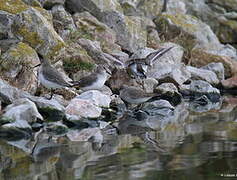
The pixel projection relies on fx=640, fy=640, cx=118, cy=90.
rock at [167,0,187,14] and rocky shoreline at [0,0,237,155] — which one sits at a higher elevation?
rock at [167,0,187,14]

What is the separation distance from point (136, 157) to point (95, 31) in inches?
412

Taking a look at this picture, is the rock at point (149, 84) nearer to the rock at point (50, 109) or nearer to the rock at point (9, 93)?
the rock at point (9, 93)

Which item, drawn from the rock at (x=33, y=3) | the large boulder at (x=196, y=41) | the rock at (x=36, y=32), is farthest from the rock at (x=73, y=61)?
the large boulder at (x=196, y=41)

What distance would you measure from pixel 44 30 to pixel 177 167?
8.43 meters

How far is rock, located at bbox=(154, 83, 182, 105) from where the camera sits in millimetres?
16781

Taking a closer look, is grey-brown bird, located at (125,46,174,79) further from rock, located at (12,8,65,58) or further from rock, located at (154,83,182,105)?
rock, located at (12,8,65,58)

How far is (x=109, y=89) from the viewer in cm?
1606

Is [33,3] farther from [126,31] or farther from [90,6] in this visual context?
[126,31]

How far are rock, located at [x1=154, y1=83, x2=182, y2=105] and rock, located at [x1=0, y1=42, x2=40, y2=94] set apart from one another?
11.8 feet

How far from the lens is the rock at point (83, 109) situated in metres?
12.6

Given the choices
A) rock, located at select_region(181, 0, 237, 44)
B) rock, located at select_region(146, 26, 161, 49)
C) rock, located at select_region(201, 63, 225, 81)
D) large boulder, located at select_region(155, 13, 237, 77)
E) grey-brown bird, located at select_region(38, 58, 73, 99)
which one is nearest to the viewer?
grey-brown bird, located at select_region(38, 58, 73, 99)

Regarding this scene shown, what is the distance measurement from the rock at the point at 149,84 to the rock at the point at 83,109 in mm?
4174

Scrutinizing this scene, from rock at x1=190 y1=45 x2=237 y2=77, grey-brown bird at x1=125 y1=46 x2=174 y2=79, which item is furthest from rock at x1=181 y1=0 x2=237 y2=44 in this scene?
grey-brown bird at x1=125 y1=46 x2=174 y2=79

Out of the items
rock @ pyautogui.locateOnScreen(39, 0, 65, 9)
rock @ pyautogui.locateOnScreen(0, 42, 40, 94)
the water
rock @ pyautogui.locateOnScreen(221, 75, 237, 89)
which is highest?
rock @ pyautogui.locateOnScreen(39, 0, 65, 9)
